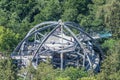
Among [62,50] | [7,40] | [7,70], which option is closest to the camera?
[7,70]

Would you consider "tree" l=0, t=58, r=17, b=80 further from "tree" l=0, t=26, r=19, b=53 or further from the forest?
"tree" l=0, t=26, r=19, b=53

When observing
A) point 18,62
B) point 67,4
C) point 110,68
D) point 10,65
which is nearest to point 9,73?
point 10,65

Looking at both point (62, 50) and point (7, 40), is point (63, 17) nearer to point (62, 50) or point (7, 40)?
point (7, 40)

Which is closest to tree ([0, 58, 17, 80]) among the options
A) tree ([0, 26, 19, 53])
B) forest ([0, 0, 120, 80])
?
forest ([0, 0, 120, 80])

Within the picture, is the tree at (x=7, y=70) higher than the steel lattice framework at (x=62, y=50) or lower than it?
higher

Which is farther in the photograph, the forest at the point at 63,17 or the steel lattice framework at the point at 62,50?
the forest at the point at 63,17

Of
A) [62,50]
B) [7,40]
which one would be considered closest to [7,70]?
[62,50]

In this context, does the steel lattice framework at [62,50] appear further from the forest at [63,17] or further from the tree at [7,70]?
the tree at [7,70]

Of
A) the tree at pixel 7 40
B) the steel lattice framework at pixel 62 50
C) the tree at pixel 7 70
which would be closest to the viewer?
the tree at pixel 7 70

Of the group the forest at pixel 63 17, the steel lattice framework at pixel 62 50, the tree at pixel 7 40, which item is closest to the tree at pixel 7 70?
the forest at pixel 63 17
